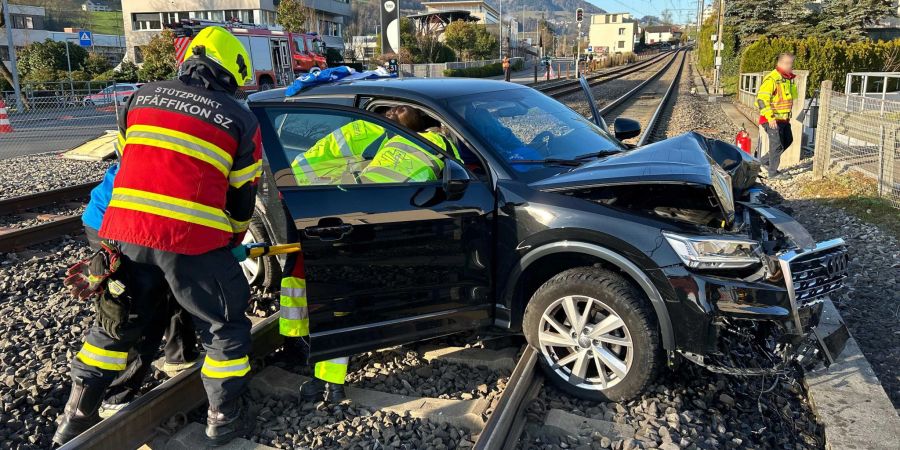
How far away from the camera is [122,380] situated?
12.3 feet

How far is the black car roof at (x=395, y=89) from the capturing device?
4.31 m

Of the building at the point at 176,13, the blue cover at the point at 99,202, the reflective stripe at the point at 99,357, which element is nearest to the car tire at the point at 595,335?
the reflective stripe at the point at 99,357

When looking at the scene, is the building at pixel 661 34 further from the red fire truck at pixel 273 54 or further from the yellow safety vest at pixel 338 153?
the yellow safety vest at pixel 338 153

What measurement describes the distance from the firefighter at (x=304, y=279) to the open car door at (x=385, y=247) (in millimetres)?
29

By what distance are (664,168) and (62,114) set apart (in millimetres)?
22588

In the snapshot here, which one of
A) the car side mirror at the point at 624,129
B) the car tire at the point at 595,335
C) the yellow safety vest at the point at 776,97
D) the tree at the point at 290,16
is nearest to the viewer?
the car tire at the point at 595,335

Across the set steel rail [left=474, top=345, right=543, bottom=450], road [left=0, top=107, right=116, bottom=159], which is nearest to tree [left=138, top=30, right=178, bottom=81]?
road [left=0, top=107, right=116, bottom=159]

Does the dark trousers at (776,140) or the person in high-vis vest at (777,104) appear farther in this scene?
the dark trousers at (776,140)

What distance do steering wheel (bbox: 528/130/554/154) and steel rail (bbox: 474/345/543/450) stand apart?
1.26m

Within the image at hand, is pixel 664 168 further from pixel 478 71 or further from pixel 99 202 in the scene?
pixel 478 71

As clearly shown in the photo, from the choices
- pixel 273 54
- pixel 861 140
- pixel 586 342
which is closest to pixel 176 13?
pixel 273 54

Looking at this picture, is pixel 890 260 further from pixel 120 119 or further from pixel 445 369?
pixel 120 119

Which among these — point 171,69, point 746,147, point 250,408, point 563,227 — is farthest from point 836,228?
point 171,69

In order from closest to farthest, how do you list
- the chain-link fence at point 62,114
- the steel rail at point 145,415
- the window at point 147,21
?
the steel rail at point 145,415, the chain-link fence at point 62,114, the window at point 147,21
